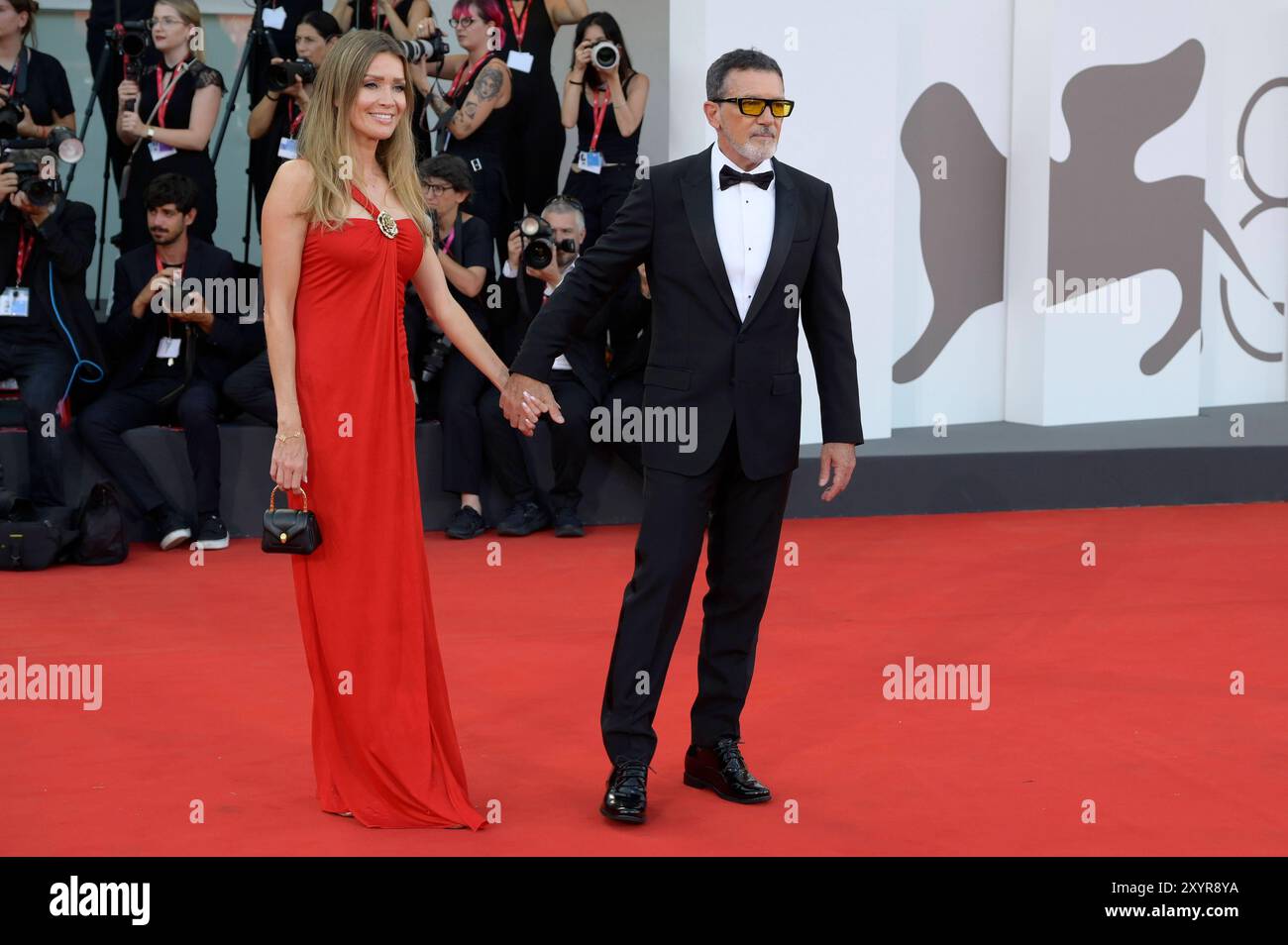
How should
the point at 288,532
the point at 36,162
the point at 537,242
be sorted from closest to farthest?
the point at 288,532
the point at 36,162
the point at 537,242

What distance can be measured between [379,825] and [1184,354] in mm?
5893

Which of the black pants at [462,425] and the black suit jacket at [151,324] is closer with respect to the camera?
the black suit jacket at [151,324]

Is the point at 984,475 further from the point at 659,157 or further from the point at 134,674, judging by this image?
the point at 134,674

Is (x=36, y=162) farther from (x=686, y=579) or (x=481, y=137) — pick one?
(x=686, y=579)

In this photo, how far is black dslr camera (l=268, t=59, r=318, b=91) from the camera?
658cm

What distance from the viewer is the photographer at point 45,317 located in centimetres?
588

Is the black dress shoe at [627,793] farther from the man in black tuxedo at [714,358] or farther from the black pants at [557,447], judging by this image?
the black pants at [557,447]

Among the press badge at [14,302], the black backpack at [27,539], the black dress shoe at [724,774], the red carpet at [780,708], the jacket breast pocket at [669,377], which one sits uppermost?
the press badge at [14,302]

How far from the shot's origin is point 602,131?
22.8 feet

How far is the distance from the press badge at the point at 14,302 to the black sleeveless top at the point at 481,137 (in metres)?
Result: 1.87

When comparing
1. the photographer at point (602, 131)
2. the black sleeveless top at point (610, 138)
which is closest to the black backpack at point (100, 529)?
the photographer at point (602, 131)

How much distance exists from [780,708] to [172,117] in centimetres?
407

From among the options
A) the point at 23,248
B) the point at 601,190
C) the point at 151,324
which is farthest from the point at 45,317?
the point at 601,190

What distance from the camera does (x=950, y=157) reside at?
7777 millimetres
